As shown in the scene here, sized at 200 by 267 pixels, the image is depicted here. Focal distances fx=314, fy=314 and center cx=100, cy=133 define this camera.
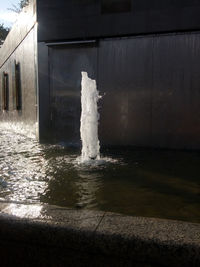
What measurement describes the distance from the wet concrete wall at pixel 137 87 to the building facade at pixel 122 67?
0.09 feet

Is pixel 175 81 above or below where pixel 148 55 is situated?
below

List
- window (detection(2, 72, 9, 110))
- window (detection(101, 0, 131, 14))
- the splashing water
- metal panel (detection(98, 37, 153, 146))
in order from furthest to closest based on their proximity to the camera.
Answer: window (detection(2, 72, 9, 110))
metal panel (detection(98, 37, 153, 146))
window (detection(101, 0, 131, 14))
the splashing water

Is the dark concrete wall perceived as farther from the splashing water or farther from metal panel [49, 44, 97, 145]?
the splashing water

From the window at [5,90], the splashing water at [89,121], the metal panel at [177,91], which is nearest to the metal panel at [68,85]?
the splashing water at [89,121]

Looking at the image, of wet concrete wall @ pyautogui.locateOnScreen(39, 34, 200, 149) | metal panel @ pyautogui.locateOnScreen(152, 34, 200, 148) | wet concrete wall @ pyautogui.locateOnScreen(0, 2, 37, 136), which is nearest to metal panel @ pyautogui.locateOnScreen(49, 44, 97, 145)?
wet concrete wall @ pyautogui.locateOnScreen(39, 34, 200, 149)

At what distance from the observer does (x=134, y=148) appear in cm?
903

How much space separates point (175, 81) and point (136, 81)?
3.66 ft

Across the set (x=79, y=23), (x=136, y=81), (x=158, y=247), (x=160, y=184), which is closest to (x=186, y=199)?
(x=160, y=184)

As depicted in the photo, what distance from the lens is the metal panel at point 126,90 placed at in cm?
901

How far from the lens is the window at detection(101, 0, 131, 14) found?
8830 mm

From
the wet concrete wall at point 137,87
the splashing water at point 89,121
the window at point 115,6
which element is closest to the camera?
the splashing water at point 89,121

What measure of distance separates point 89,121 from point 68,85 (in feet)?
7.01

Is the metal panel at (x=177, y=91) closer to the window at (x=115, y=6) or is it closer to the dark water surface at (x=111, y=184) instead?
the window at (x=115, y=6)

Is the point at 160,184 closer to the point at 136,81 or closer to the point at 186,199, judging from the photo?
the point at 186,199
